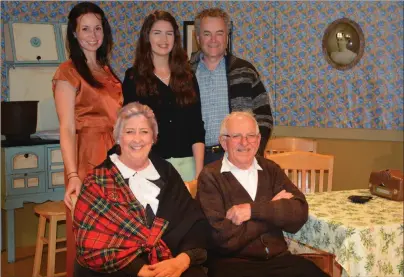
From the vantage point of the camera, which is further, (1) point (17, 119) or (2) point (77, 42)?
(1) point (17, 119)

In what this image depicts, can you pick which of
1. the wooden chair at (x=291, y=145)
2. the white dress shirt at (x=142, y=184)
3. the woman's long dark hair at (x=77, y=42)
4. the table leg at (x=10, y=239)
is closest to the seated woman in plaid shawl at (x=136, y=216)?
the white dress shirt at (x=142, y=184)

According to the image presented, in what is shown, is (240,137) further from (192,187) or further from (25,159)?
(25,159)

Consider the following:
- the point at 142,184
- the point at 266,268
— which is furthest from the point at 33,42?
the point at 266,268

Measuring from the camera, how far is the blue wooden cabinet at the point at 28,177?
395cm

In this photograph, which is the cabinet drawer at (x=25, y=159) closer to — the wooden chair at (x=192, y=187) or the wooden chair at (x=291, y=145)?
the wooden chair at (x=291, y=145)

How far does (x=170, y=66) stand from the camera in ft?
8.77

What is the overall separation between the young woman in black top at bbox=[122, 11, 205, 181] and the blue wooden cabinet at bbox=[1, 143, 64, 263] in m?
1.63

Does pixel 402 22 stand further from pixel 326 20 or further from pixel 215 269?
pixel 215 269

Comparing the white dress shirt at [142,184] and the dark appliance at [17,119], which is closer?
the white dress shirt at [142,184]

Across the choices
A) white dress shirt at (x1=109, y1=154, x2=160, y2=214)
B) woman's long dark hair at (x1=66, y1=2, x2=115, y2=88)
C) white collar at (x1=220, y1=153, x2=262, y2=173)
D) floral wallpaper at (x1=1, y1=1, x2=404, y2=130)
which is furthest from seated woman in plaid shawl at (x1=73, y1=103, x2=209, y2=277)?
floral wallpaper at (x1=1, y1=1, x2=404, y2=130)

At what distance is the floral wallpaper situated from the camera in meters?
4.41

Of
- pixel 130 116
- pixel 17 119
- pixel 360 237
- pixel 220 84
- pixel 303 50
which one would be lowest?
pixel 360 237

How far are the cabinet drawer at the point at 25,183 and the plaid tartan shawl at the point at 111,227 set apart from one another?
1.94 meters

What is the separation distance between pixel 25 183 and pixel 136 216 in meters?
2.06
